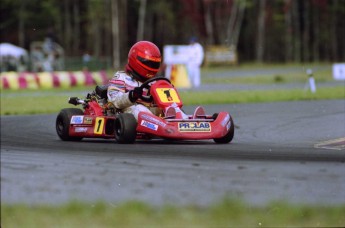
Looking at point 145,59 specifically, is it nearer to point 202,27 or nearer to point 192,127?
point 192,127

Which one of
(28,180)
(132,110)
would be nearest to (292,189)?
(28,180)

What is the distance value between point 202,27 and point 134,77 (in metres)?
49.5

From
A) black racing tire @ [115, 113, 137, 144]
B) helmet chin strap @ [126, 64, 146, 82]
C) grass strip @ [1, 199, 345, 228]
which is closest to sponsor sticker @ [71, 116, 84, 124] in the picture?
black racing tire @ [115, 113, 137, 144]

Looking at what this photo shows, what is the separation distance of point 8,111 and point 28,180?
10789 mm

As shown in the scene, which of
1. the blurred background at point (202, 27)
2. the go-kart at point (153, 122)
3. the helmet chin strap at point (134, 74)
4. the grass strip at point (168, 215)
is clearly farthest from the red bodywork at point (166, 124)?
the blurred background at point (202, 27)

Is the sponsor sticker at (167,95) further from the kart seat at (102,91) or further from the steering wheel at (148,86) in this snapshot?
the kart seat at (102,91)

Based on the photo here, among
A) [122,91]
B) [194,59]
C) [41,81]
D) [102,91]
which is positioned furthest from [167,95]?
[41,81]

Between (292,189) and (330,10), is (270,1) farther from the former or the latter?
(292,189)

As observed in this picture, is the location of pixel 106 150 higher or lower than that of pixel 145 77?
lower

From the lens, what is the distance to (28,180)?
563 cm

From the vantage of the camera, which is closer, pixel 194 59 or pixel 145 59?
pixel 145 59

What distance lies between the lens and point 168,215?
407 centimetres

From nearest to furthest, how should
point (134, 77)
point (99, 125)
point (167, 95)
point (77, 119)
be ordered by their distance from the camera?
1. point (134, 77)
2. point (167, 95)
3. point (99, 125)
4. point (77, 119)

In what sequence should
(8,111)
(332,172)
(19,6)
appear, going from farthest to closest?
(19,6), (8,111), (332,172)
